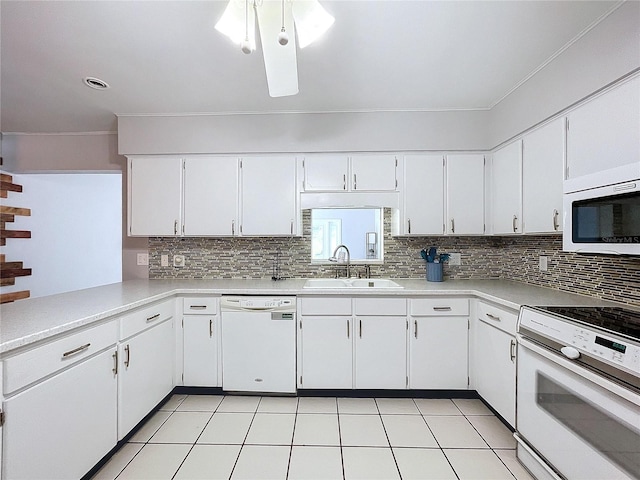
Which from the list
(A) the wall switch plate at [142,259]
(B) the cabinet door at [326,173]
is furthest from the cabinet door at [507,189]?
(A) the wall switch plate at [142,259]

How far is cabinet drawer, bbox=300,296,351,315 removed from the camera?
7.80 feet

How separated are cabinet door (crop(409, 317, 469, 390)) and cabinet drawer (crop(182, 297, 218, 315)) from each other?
1585 millimetres

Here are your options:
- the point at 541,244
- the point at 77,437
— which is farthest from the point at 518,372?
the point at 77,437

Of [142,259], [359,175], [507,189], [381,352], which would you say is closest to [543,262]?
[507,189]

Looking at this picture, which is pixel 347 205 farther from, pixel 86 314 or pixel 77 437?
pixel 77 437

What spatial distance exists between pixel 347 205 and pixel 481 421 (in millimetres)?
1893

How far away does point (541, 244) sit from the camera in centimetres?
244

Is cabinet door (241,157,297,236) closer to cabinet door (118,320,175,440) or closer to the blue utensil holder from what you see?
cabinet door (118,320,175,440)

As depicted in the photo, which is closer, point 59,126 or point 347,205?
point 347,205

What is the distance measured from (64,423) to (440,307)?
2337mm

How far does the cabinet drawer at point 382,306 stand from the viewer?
236cm

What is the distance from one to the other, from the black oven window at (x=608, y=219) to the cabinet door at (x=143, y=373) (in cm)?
264

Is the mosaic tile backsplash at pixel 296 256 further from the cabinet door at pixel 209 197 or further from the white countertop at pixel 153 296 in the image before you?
the cabinet door at pixel 209 197

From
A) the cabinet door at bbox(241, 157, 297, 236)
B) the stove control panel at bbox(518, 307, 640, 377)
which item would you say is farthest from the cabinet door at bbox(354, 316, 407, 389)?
the cabinet door at bbox(241, 157, 297, 236)
